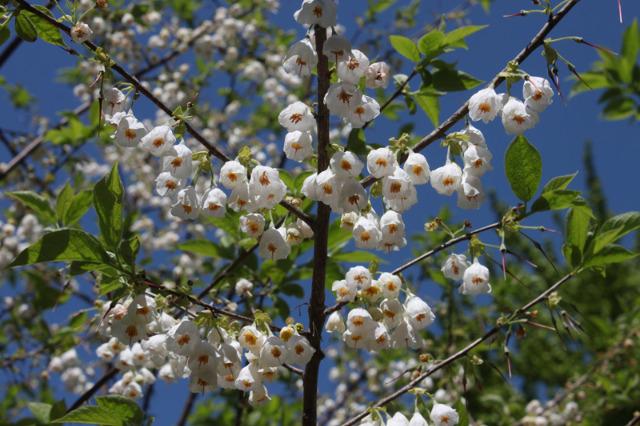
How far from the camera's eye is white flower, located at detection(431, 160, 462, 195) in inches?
84.8

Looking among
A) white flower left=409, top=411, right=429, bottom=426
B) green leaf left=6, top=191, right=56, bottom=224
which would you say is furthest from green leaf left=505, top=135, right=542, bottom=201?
green leaf left=6, top=191, right=56, bottom=224

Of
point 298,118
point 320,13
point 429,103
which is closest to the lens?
point 320,13

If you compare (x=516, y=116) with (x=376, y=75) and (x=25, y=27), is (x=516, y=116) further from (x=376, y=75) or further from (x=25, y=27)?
(x=25, y=27)

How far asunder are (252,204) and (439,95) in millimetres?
1128

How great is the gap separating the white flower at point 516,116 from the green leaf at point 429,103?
74 cm

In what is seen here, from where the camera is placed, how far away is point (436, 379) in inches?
206

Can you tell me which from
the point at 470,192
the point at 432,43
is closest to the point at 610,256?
the point at 470,192

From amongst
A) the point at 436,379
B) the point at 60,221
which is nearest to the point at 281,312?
the point at 60,221

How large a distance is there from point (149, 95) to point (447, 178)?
0.93m

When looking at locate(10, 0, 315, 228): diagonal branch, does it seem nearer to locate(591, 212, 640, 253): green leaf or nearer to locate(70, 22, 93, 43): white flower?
locate(70, 22, 93, 43): white flower

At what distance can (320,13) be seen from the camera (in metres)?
1.88

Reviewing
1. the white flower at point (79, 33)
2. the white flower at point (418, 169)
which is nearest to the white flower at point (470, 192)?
the white flower at point (418, 169)

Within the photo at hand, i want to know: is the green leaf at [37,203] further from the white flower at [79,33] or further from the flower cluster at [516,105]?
the flower cluster at [516,105]

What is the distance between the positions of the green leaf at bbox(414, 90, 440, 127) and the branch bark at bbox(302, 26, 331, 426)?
89cm
